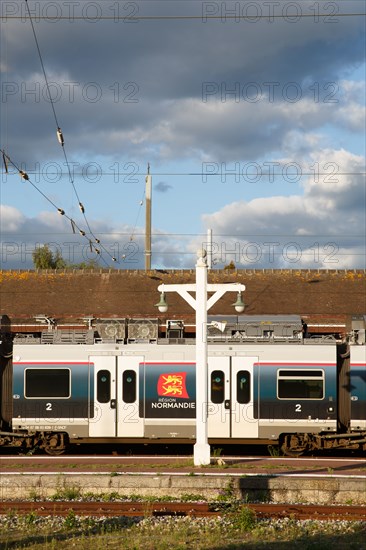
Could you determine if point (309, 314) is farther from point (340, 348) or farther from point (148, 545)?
point (148, 545)

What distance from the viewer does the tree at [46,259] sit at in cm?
8231

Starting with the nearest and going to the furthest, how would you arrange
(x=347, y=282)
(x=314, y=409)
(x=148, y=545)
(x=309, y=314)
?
(x=148, y=545), (x=314, y=409), (x=309, y=314), (x=347, y=282)

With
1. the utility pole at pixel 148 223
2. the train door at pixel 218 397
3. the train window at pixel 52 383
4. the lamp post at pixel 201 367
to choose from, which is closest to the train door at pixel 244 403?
the train door at pixel 218 397

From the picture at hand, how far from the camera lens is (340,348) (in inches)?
890

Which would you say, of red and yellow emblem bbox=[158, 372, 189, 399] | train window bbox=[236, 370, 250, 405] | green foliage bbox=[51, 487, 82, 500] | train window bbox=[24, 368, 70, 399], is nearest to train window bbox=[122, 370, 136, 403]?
red and yellow emblem bbox=[158, 372, 189, 399]

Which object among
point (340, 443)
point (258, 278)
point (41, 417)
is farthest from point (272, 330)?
point (258, 278)

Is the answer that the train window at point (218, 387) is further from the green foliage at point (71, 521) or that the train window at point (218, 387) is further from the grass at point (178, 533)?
the green foliage at point (71, 521)

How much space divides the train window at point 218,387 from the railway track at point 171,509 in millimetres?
6540

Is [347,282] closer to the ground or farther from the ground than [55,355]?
farther from the ground

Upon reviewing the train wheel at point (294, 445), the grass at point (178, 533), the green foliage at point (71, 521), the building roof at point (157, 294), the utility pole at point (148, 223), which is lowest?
the grass at point (178, 533)

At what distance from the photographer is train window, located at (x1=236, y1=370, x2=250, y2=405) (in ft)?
73.1

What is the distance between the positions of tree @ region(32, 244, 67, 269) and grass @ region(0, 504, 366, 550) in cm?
6835

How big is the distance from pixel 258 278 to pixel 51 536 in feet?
84.3

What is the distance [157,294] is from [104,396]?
47.4 feet
